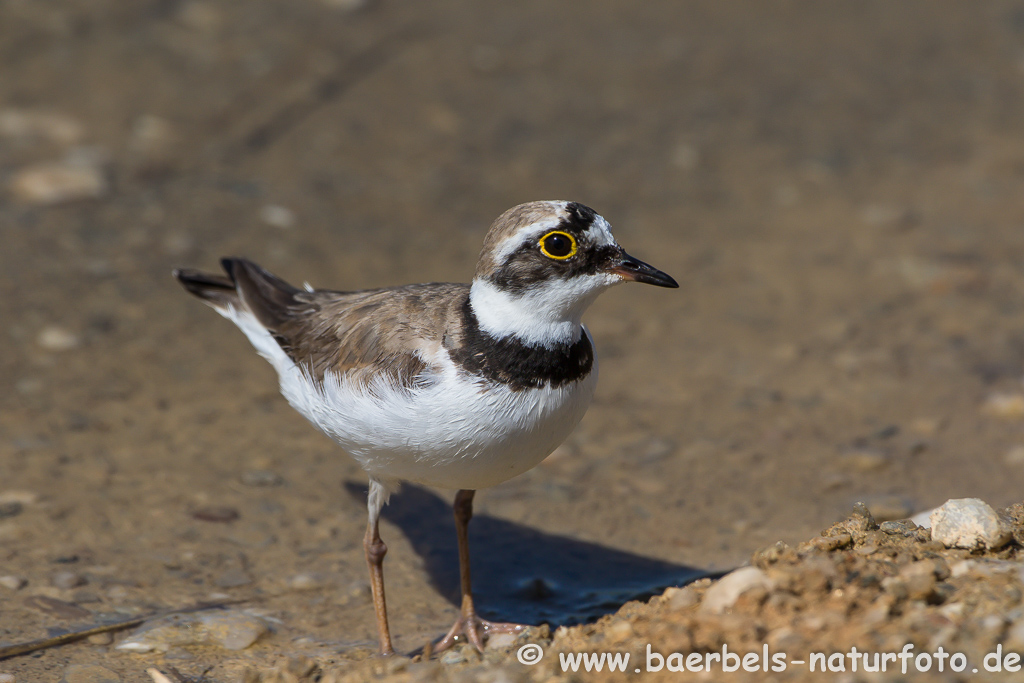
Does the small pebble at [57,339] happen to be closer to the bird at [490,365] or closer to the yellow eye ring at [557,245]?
the bird at [490,365]

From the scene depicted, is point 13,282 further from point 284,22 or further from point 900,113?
point 900,113

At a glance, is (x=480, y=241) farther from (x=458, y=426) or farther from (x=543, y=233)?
(x=458, y=426)

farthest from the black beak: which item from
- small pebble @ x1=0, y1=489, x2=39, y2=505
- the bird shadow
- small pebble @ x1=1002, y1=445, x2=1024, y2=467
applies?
small pebble @ x1=0, y1=489, x2=39, y2=505

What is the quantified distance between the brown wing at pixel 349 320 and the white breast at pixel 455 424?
0.11 metres

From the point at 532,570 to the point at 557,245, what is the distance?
84.5 inches

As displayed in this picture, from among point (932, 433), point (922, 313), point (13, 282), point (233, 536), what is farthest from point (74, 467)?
Result: point (922, 313)

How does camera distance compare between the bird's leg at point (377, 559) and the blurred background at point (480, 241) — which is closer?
the bird's leg at point (377, 559)

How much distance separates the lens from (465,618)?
5.14 metres

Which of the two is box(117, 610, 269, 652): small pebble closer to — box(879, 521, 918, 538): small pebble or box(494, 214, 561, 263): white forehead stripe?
box(494, 214, 561, 263): white forehead stripe

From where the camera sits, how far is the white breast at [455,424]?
4.36 meters

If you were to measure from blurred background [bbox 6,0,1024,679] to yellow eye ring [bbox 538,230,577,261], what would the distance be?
6.58ft

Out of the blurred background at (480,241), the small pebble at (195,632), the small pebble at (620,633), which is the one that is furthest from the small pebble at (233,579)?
the small pebble at (620,633)

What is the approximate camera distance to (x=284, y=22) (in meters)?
11.0

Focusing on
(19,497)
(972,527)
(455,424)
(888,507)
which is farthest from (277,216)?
(972,527)
